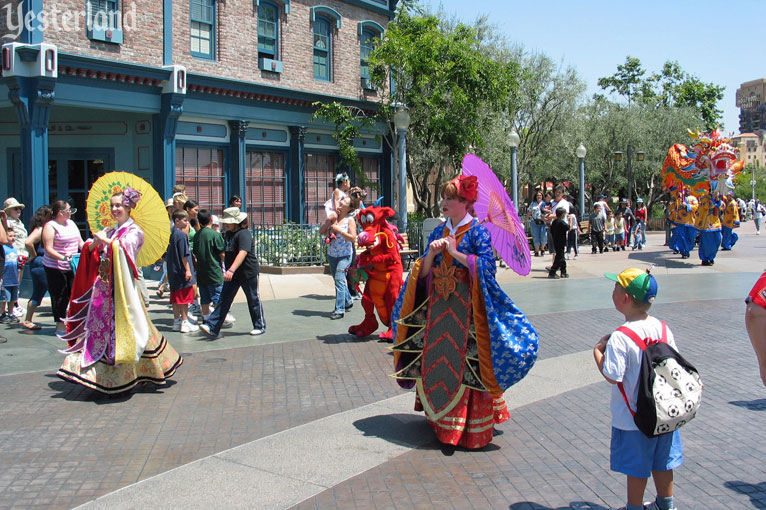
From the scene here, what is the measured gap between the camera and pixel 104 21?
1512cm

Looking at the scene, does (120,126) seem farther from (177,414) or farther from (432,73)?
(177,414)

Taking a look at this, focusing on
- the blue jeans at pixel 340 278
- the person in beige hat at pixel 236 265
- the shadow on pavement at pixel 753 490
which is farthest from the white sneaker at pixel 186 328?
the shadow on pavement at pixel 753 490

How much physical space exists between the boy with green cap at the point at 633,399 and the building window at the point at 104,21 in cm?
1352

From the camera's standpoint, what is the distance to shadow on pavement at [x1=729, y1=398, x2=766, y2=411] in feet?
21.1

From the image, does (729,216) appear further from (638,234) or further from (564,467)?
(564,467)

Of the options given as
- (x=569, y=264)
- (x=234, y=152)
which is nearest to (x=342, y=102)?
(x=234, y=152)

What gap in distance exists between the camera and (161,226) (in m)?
7.48

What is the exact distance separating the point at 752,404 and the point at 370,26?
57.2 ft

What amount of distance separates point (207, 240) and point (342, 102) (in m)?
11.7

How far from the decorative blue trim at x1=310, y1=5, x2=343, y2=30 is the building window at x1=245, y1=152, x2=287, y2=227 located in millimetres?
3756

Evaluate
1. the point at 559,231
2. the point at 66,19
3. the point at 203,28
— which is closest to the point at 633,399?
the point at 559,231

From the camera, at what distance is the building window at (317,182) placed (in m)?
20.8

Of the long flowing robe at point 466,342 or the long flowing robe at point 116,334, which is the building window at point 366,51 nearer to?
the long flowing robe at point 116,334

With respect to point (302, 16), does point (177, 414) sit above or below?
below
